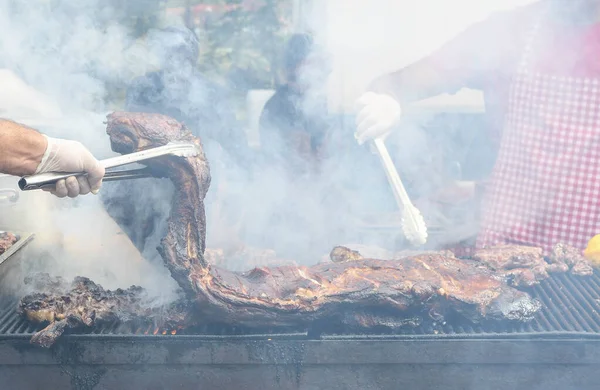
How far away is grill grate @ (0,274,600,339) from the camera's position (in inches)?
112

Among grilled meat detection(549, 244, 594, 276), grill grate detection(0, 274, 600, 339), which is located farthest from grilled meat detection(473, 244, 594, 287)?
grill grate detection(0, 274, 600, 339)

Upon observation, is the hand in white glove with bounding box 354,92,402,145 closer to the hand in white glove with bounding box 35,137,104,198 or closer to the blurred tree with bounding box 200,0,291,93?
the hand in white glove with bounding box 35,137,104,198

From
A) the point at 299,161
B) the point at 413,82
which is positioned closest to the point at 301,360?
the point at 299,161

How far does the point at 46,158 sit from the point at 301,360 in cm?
178

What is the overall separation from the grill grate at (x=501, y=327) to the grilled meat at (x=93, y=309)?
0.06m

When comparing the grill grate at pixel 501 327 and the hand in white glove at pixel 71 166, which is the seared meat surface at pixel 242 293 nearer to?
the grill grate at pixel 501 327

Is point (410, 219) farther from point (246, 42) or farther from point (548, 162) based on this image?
point (246, 42)

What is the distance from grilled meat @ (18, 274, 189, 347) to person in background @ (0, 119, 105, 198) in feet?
2.43

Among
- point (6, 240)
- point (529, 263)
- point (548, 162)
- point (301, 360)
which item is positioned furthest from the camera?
point (548, 162)

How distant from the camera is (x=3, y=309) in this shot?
3.09 meters

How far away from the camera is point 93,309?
2.86m

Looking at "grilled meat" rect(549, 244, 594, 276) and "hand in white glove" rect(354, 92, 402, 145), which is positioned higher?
"hand in white glove" rect(354, 92, 402, 145)

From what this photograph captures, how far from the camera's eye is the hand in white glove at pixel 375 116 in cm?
424

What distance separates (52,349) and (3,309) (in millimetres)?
594
